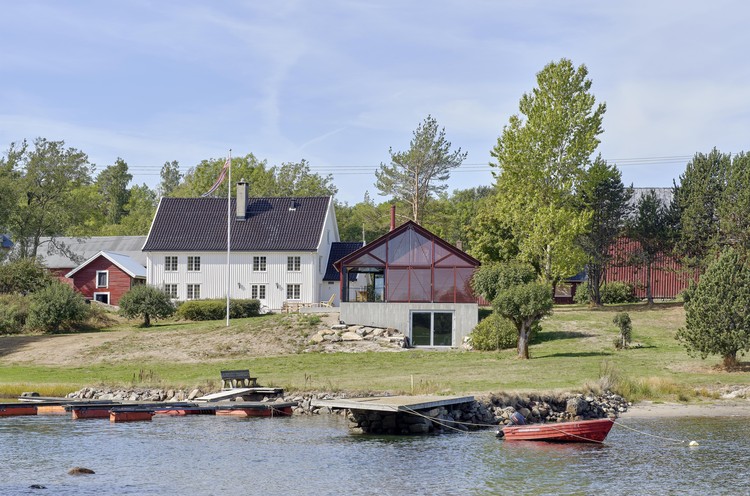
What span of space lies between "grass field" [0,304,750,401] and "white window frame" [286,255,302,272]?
484 inches

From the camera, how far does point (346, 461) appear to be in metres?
27.8

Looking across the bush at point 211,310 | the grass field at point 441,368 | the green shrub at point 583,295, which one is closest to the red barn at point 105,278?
the bush at point 211,310

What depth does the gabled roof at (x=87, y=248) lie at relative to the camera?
9219cm

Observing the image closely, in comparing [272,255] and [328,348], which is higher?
[272,255]

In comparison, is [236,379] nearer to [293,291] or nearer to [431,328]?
[431,328]

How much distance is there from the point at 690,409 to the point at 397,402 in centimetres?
1175

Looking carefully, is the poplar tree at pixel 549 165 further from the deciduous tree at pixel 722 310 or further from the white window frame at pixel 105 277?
the white window frame at pixel 105 277

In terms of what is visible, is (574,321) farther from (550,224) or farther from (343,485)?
(343,485)

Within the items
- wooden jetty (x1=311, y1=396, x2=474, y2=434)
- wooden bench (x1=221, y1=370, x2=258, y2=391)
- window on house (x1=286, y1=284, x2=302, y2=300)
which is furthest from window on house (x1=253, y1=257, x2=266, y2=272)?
wooden jetty (x1=311, y1=396, x2=474, y2=434)

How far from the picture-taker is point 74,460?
27688 mm

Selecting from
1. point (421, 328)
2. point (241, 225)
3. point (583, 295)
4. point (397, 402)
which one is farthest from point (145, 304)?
point (397, 402)

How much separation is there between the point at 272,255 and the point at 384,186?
2024 cm

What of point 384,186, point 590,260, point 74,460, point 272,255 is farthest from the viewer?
point 384,186

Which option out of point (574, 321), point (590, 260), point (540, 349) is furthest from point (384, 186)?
point (540, 349)
